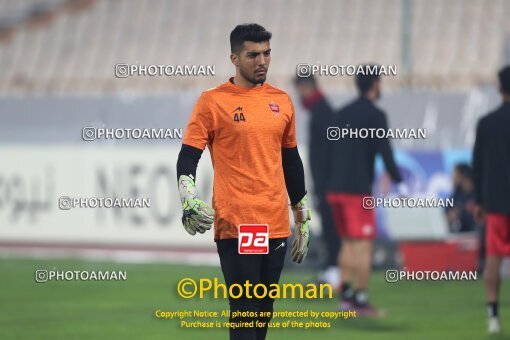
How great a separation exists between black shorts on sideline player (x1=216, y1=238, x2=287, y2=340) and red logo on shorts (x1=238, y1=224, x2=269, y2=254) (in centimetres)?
6

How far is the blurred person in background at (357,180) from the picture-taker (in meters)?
11.7

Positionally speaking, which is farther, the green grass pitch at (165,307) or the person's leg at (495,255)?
the green grass pitch at (165,307)

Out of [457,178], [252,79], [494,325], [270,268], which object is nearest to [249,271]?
[270,268]

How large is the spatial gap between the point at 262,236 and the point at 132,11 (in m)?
17.2

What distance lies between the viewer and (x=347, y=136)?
39.0 feet

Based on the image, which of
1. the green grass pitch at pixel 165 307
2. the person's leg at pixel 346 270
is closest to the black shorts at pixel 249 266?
the green grass pitch at pixel 165 307

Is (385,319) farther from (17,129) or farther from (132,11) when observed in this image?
(132,11)

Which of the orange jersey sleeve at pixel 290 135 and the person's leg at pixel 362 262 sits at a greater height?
the orange jersey sleeve at pixel 290 135

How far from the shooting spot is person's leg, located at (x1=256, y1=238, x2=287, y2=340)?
708 centimetres

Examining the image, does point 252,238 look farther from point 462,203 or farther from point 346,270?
point 462,203

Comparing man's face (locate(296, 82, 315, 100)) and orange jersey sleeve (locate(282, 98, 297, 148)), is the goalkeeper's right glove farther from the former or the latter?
man's face (locate(296, 82, 315, 100))

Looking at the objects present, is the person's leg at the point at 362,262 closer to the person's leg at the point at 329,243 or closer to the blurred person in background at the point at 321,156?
the blurred person in background at the point at 321,156

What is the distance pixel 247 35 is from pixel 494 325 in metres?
4.24

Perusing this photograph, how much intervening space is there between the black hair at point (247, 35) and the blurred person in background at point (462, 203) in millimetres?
8781
